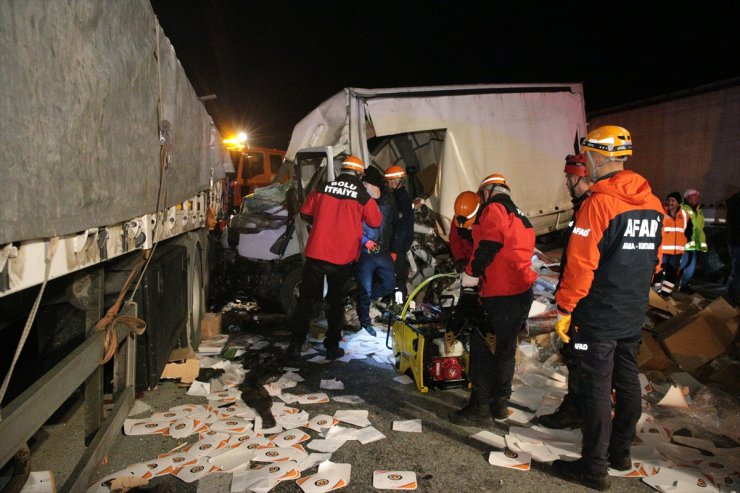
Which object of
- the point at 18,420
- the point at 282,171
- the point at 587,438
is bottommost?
the point at 587,438

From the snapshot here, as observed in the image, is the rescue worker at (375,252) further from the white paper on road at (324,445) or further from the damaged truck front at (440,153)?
the white paper on road at (324,445)

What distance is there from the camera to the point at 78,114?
168cm

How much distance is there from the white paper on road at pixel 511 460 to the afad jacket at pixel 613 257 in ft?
3.05

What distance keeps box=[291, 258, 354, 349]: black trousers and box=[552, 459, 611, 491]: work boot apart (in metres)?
2.63

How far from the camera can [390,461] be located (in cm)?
308

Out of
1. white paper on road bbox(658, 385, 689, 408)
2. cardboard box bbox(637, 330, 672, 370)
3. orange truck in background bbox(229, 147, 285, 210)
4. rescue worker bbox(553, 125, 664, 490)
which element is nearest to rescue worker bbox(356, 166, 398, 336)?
cardboard box bbox(637, 330, 672, 370)

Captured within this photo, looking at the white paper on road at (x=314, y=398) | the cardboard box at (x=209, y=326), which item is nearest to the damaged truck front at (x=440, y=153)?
the cardboard box at (x=209, y=326)

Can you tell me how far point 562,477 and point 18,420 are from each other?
9.35 feet

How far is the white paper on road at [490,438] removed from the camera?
3327 millimetres

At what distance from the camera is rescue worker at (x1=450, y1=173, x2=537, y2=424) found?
349 cm

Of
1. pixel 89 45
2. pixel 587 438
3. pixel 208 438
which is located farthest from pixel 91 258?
pixel 587 438

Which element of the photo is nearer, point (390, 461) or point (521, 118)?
point (390, 461)

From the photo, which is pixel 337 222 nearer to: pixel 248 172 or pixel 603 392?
pixel 603 392

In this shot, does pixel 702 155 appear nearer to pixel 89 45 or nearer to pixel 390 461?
pixel 390 461
